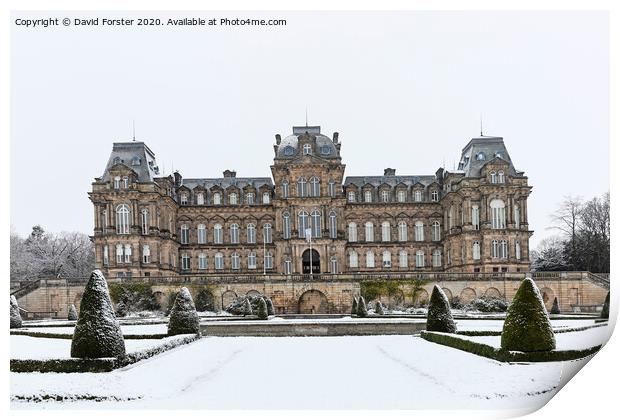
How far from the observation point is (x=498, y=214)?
45.2 m

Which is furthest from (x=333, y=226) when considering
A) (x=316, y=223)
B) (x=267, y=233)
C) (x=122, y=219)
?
(x=122, y=219)

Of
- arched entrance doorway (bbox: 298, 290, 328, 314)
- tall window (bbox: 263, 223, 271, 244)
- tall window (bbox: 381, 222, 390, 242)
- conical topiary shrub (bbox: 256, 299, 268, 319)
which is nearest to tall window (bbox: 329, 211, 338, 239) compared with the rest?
tall window (bbox: 381, 222, 390, 242)

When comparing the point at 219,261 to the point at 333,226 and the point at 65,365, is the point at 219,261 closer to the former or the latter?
the point at 333,226

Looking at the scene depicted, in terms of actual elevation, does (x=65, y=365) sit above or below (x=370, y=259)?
below

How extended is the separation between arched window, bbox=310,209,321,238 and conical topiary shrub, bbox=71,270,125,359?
3491 cm

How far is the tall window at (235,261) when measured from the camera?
5300 centimetres

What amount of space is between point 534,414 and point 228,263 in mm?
40984

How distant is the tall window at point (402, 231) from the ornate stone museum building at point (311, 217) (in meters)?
0.08

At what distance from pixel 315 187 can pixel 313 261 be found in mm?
5430

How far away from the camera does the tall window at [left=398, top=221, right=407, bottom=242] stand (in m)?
52.6

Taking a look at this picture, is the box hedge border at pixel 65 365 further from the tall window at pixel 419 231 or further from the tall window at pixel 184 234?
the tall window at pixel 419 231

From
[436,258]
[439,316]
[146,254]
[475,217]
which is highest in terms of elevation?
[475,217]

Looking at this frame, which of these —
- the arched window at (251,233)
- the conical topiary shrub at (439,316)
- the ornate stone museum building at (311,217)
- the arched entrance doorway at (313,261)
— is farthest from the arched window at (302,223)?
the conical topiary shrub at (439,316)

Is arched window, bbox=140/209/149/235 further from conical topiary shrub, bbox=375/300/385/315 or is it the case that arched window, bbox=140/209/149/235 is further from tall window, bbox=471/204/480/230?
tall window, bbox=471/204/480/230
